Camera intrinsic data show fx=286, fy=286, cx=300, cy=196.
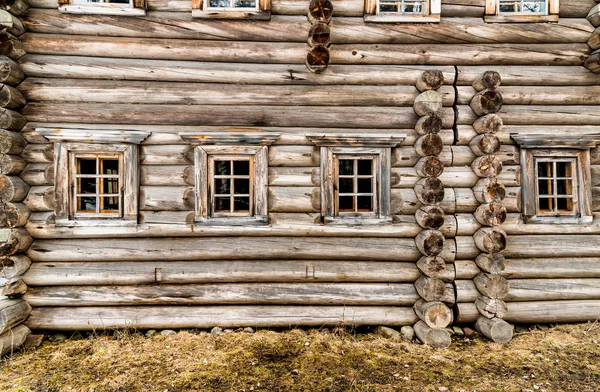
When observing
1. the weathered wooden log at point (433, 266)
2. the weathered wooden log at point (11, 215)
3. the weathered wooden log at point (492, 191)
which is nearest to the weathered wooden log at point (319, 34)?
the weathered wooden log at point (492, 191)

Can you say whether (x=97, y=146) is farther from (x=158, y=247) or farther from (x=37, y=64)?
(x=158, y=247)

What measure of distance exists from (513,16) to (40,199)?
28.7ft

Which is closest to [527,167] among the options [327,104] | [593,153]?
[593,153]

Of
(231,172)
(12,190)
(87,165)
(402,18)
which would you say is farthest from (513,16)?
(12,190)

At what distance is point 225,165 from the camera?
17.3 feet

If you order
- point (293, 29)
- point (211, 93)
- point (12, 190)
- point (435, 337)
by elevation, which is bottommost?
point (435, 337)

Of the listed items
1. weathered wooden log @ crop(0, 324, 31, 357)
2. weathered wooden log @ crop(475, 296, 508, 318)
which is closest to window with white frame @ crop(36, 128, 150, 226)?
weathered wooden log @ crop(0, 324, 31, 357)

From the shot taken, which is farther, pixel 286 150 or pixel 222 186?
pixel 222 186

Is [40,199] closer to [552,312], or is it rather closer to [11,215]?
[11,215]

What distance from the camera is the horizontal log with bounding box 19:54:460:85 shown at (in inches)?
188

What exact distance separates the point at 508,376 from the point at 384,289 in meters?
1.92

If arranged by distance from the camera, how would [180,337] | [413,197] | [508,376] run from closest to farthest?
[508,376] → [180,337] → [413,197]

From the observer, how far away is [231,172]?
4.89m

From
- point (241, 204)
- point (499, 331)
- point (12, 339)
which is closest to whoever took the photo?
point (12, 339)
